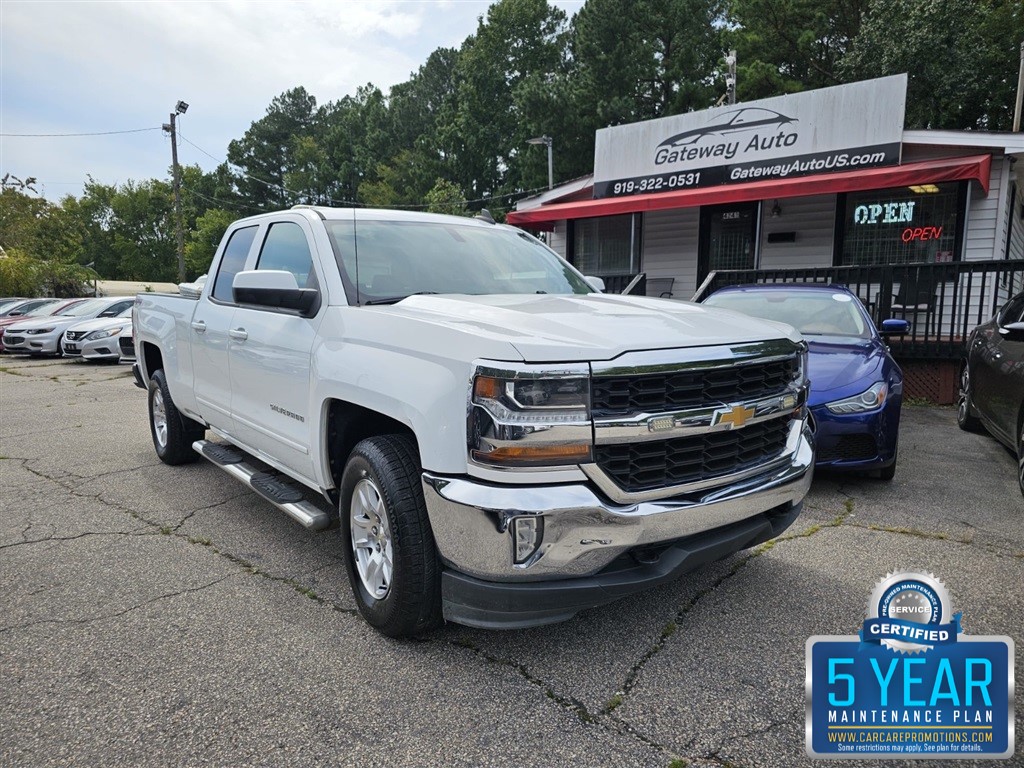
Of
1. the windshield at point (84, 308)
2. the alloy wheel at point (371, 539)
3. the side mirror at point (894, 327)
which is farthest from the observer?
the windshield at point (84, 308)

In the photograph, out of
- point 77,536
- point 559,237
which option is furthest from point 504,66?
point 77,536

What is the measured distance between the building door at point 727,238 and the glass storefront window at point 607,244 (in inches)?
56.9

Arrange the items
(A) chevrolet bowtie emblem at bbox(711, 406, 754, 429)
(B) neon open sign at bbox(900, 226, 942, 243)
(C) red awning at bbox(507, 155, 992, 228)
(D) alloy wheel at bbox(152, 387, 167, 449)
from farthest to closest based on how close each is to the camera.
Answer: (B) neon open sign at bbox(900, 226, 942, 243) → (C) red awning at bbox(507, 155, 992, 228) → (D) alloy wheel at bbox(152, 387, 167, 449) → (A) chevrolet bowtie emblem at bbox(711, 406, 754, 429)

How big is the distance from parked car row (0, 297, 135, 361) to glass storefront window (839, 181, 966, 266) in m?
13.8

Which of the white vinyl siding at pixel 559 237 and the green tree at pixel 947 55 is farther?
the green tree at pixel 947 55

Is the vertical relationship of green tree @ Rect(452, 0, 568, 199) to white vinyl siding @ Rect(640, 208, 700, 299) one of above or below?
above

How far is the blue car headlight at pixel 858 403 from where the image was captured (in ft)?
15.3

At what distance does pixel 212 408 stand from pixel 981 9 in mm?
25486

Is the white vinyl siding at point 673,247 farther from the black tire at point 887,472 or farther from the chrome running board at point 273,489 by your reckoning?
the chrome running board at point 273,489

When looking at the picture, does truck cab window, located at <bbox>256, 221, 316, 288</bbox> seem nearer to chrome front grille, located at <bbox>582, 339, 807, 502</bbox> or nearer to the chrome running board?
the chrome running board

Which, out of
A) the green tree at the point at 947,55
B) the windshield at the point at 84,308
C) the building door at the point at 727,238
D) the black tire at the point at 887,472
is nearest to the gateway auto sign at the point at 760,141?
the building door at the point at 727,238

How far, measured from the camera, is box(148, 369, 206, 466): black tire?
5.33m

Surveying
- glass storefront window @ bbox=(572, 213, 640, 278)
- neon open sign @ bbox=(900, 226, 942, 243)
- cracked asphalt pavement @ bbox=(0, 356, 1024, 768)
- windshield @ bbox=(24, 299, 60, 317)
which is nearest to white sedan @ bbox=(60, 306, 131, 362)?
windshield @ bbox=(24, 299, 60, 317)

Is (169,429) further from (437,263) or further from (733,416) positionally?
(733,416)
